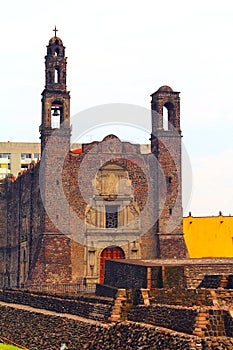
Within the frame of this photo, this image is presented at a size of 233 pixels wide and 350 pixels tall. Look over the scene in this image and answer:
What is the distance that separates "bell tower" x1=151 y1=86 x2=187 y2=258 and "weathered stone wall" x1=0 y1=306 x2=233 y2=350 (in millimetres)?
11783

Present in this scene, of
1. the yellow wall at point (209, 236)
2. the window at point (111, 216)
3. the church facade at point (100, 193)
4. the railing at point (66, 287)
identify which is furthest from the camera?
the yellow wall at point (209, 236)

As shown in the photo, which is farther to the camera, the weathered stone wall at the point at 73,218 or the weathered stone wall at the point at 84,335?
the weathered stone wall at the point at 73,218

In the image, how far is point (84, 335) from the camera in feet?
65.3

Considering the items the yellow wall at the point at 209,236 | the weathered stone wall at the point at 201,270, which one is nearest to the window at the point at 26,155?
the yellow wall at the point at 209,236

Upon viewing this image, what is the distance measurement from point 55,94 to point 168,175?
7.33 metres

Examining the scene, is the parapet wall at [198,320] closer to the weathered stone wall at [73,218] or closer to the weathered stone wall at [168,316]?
the weathered stone wall at [168,316]

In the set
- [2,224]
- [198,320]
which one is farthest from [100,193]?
[198,320]

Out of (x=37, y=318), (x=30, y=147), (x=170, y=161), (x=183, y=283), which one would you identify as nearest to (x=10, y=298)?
(x=37, y=318)

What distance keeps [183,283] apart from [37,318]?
5.02 metres

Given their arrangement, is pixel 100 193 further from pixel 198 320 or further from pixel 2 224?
pixel 198 320

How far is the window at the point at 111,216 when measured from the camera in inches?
1480

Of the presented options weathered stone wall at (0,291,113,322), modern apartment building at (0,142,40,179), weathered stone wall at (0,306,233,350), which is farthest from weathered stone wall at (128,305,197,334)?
modern apartment building at (0,142,40,179)

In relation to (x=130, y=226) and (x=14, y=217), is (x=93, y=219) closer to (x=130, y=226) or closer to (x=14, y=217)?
(x=130, y=226)

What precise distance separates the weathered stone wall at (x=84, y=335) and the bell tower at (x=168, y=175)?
38.7 feet
